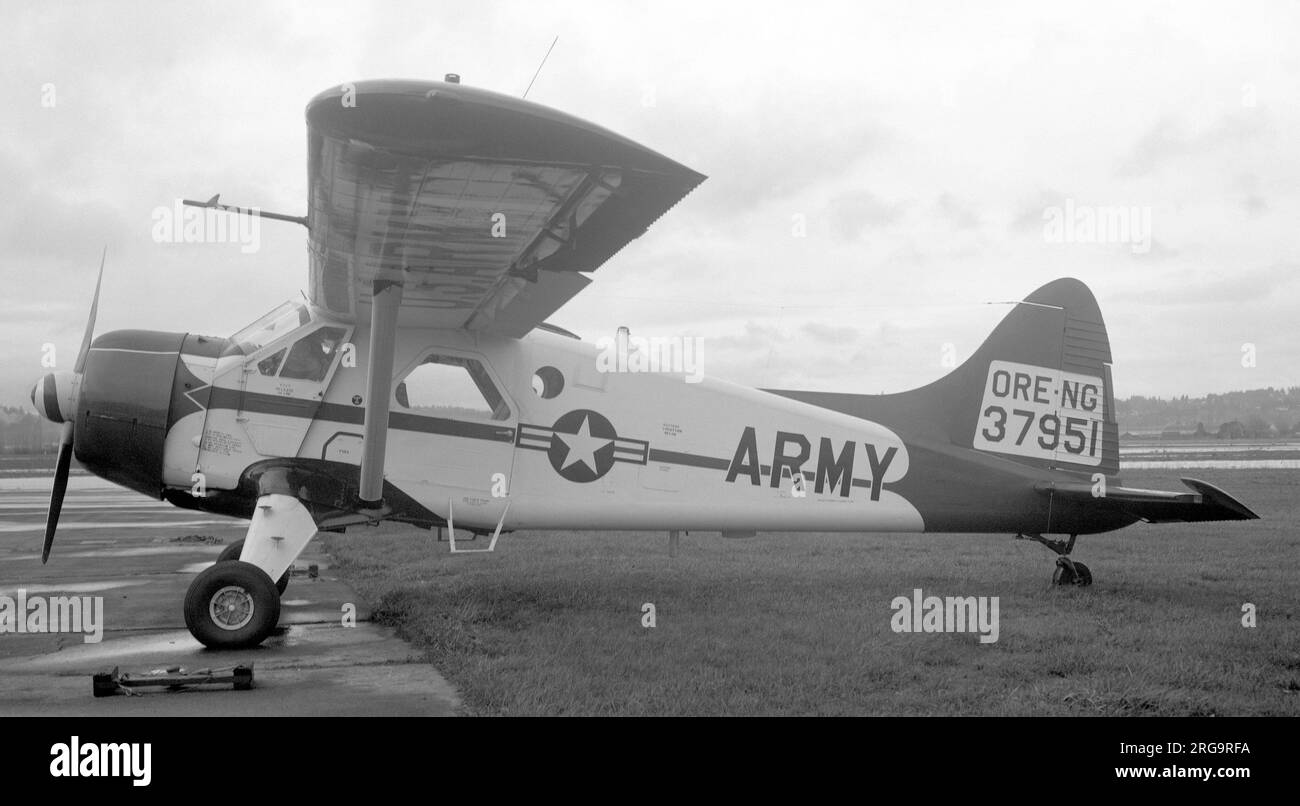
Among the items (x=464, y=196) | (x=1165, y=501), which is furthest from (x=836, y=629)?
(x=464, y=196)

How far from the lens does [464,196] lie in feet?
16.9

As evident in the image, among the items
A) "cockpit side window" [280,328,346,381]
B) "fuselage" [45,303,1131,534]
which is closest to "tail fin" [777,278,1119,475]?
"fuselage" [45,303,1131,534]

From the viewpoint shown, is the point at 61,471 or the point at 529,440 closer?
the point at 61,471

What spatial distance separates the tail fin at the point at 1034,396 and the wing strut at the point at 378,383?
4.16 m

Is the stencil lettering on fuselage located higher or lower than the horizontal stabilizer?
higher

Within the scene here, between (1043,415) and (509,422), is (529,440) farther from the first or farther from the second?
(1043,415)

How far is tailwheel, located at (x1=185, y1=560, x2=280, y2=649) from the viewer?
623cm

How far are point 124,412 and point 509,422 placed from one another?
9.53ft

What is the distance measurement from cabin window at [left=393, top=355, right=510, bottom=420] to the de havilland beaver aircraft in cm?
2

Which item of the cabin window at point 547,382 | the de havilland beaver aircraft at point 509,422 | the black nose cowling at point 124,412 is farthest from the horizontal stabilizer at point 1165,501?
the black nose cowling at point 124,412

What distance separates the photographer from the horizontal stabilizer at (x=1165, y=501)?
24.2ft
